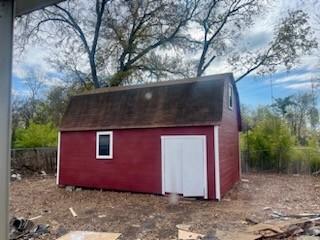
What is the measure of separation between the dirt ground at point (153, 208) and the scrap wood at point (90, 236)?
157mm

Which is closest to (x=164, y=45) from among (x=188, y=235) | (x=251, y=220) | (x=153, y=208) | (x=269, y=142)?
(x=269, y=142)

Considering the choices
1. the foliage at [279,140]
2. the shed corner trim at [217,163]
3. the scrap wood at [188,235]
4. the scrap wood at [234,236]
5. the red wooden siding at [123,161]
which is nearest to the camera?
the scrap wood at [234,236]

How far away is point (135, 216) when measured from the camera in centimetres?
513

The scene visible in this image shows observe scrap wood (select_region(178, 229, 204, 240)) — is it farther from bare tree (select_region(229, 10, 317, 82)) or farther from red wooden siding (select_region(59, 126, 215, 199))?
bare tree (select_region(229, 10, 317, 82))

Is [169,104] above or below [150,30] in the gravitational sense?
below

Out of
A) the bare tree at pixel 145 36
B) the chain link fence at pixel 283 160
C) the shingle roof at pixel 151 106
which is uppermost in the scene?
the bare tree at pixel 145 36

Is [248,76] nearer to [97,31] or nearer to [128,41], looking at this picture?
[128,41]

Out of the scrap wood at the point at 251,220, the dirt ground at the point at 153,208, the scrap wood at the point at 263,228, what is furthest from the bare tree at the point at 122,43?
the scrap wood at the point at 263,228

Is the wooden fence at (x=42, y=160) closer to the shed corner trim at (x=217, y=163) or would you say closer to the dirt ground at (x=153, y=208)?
the dirt ground at (x=153, y=208)

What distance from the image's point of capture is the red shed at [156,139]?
653 centimetres

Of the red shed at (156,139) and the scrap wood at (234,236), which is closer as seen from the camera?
the scrap wood at (234,236)

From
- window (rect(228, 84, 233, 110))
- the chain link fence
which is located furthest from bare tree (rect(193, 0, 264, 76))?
the chain link fence

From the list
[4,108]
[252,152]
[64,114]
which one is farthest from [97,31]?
[4,108]

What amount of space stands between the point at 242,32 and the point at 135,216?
698 centimetres
